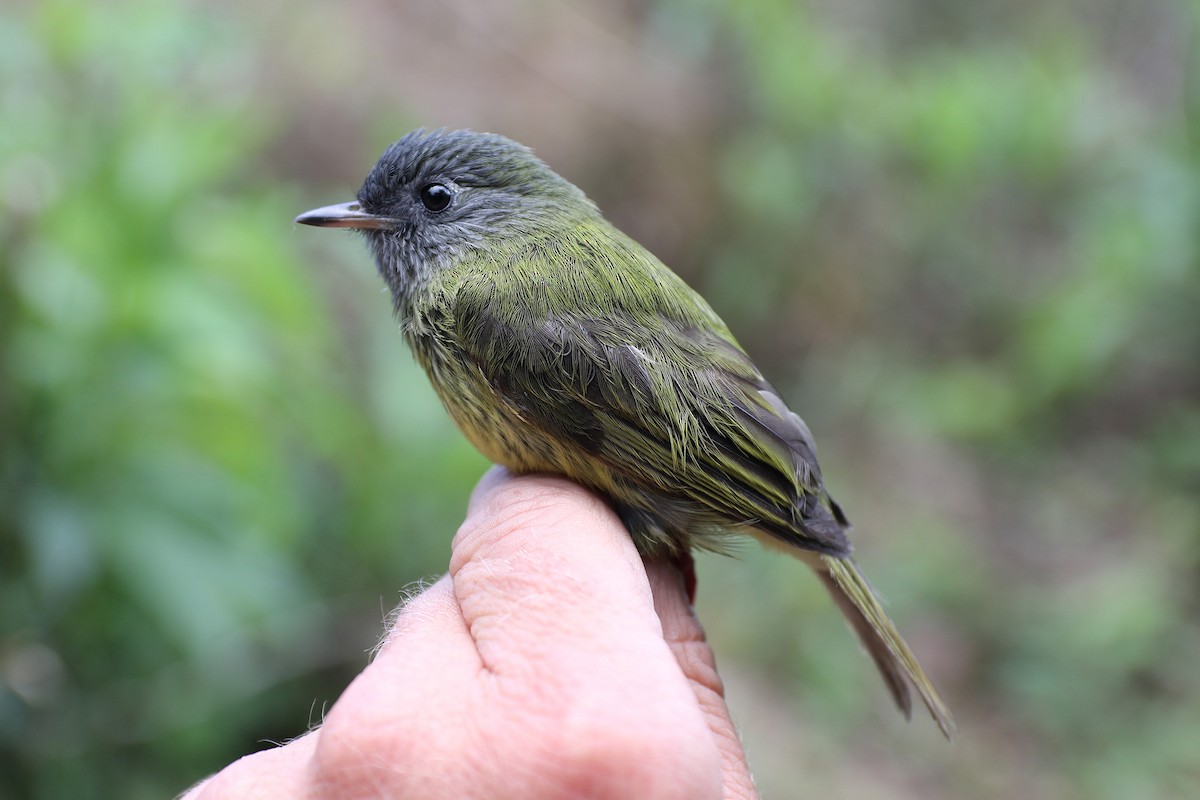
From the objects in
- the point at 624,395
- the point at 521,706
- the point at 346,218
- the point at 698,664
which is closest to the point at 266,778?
the point at 521,706

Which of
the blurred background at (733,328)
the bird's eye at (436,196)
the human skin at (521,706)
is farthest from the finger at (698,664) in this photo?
the blurred background at (733,328)

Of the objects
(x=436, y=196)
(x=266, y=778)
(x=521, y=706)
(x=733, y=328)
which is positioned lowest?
(x=733, y=328)

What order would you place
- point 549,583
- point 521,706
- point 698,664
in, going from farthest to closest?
point 698,664
point 549,583
point 521,706

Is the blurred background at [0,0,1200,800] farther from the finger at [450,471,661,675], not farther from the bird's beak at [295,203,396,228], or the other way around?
the finger at [450,471,661,675]

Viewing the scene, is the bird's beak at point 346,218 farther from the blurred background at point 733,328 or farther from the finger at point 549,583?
the finger at point 549,583

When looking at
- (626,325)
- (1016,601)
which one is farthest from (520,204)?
(1016,601)

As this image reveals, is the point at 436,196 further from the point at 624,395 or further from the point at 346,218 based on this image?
the point at 624,395

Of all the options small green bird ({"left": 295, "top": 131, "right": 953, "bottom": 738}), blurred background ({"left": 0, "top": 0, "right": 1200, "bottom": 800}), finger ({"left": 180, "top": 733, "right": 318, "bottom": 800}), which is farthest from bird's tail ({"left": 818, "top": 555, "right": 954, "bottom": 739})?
blurred background ({"left": 0, "top": 0, "right": 1200, "bottom": 800})
